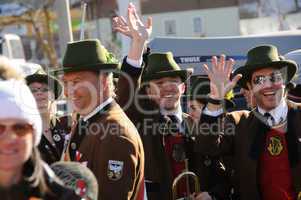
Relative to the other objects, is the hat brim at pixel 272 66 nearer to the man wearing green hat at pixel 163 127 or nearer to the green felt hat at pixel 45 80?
the man wearing green hat at pixel 163 127

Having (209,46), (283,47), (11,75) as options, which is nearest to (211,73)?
(11,75)

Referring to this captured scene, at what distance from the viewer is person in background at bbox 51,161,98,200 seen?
7.33ft

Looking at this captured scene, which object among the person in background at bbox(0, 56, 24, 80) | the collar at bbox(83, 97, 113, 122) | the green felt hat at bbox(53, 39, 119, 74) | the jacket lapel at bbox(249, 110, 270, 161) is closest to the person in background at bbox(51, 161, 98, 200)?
the person in background at bbox(0, 56, 24, 80)

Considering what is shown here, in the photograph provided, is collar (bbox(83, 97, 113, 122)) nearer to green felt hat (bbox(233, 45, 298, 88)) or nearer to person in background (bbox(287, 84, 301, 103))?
green felt hat (bbox(233, 45, 298, 88))

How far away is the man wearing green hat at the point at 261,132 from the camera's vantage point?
369cm

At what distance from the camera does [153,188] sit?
13.9ft

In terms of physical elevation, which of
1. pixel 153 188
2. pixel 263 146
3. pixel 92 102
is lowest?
pixel 153 188

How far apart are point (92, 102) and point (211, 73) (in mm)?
794

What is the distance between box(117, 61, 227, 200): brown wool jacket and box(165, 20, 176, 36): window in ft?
141

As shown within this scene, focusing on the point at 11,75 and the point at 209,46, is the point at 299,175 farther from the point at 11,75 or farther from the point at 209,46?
the point at 209,46

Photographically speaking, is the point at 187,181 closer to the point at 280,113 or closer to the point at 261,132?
the point at 261,132

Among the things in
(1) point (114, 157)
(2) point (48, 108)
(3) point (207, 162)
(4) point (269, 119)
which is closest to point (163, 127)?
(3) point (207, 162)

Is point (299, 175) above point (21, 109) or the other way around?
the other way around

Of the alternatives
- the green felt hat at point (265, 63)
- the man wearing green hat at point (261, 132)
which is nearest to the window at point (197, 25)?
the green felt hat at point (265, 63)
